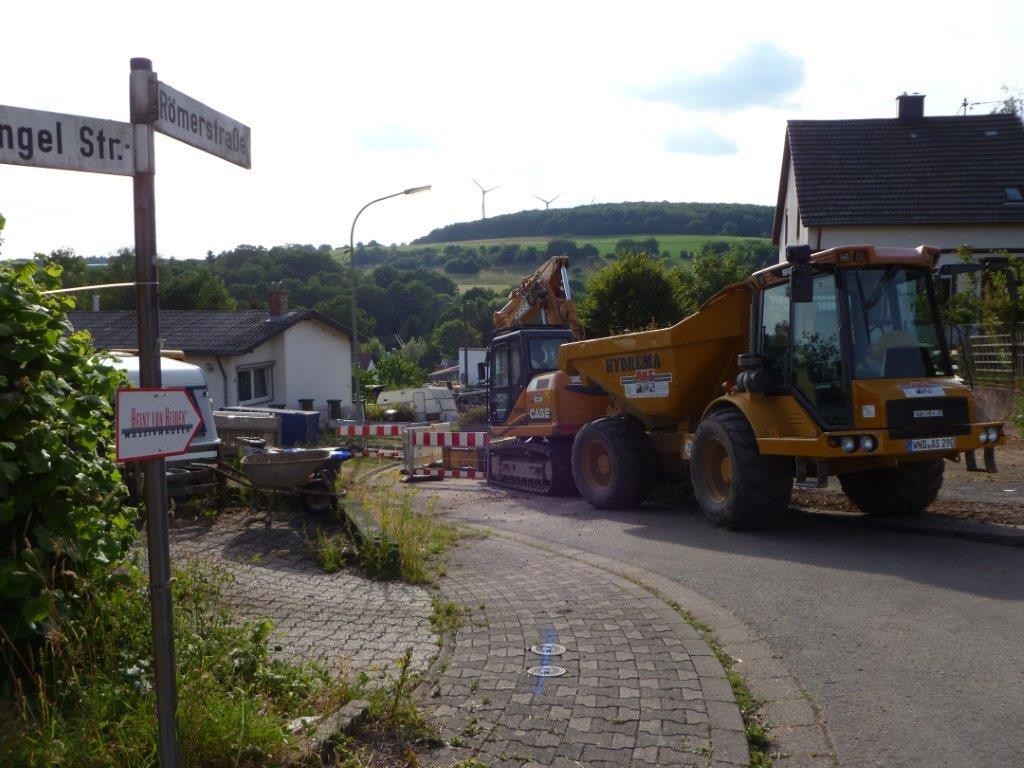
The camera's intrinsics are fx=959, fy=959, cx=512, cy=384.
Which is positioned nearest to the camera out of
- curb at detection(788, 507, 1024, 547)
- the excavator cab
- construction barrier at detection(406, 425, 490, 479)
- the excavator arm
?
curb at detection(788, 507, 1024, 547)

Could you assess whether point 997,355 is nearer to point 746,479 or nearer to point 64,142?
point 746,479

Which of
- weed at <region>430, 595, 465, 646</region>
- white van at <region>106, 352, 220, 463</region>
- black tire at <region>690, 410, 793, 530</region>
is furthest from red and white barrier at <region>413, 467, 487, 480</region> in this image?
weed at <region>430, 595, 465, 646</region>

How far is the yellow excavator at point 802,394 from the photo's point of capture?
363 inches

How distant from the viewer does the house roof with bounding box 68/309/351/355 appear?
35.4 meters

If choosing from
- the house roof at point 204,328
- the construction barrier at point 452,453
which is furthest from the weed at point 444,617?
the house roof at point 204,328

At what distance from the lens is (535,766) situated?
439 cm

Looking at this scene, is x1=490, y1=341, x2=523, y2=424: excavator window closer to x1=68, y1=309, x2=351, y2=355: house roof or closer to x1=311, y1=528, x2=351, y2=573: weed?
x1=311, y1=528, x2=351, y2=573: weed

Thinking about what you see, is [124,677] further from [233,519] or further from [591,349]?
[591,349]

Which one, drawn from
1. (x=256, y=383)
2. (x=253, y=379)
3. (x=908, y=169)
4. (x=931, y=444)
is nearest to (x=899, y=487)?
(x=931, y=444)

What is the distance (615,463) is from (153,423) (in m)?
9.56

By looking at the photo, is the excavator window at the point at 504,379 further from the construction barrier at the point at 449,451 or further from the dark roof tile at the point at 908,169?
the dark roof tile at the point at 908,169

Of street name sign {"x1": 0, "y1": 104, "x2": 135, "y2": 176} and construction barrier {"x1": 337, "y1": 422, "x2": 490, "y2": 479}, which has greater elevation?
street name sign {"x1": 0, "y1": 104, "x2": 135, "y2": 176}

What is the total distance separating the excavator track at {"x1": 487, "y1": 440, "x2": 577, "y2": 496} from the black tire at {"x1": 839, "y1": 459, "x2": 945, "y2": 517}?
5024mm

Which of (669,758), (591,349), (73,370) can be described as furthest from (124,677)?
(591,349)
